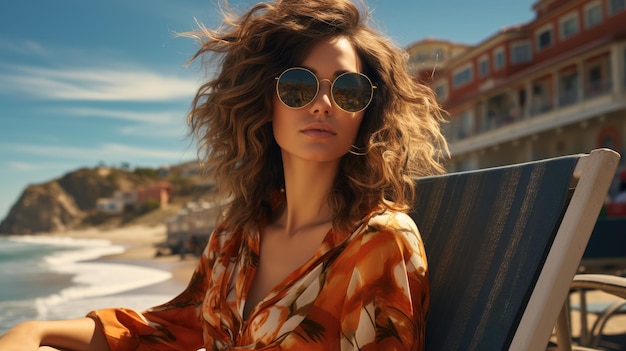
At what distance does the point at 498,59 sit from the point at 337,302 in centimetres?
3146

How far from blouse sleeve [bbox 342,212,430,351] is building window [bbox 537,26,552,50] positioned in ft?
96.2

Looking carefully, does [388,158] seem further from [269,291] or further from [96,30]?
[96,30]

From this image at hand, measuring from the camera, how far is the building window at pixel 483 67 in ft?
104

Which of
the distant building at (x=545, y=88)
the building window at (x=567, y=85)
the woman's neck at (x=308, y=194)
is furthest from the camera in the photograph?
the building window at (x=567, y=85)

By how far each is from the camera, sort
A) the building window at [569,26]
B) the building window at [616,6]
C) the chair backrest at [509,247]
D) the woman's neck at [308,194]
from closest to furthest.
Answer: the chair backrest at [509,247] → the woman's neck at [308,194] → the building window at [616,6] → the building window at [569,26]

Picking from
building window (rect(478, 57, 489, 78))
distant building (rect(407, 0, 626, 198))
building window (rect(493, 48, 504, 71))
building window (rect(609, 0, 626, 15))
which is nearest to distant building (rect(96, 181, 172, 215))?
building window (rect(478, 57, 489, 78))

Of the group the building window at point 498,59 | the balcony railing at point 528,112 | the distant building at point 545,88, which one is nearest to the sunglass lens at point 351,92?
the balcony railing at point 528,112

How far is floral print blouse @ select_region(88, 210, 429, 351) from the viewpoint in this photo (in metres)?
1.33

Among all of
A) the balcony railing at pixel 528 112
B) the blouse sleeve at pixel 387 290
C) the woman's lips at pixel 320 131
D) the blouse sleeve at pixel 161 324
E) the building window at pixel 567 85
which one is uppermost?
the building window at pixel 567 85

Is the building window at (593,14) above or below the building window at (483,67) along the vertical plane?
above

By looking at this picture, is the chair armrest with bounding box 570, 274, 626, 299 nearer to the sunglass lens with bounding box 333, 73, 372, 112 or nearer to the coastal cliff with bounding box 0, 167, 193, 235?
the sunglass lens with bounding box 333, 73, 372, 112

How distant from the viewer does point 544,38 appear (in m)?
28.5

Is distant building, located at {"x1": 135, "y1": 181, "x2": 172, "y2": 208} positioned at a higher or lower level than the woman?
lower

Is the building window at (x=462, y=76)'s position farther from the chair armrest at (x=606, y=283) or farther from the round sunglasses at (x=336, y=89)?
the round sunglasses at (x=336, y=89)
